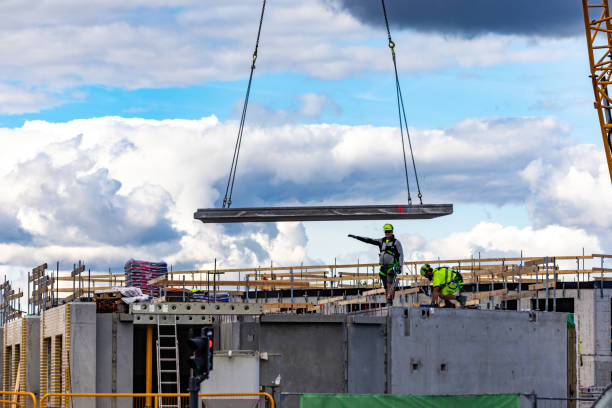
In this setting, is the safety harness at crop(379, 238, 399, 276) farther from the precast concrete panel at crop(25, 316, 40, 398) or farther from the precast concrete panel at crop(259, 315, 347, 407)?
the precast concrete panel at crop(25, 316, 40, 398)

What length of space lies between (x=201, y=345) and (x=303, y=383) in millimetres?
9013

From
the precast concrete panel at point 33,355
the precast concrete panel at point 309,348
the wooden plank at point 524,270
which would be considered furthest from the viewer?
the wooden plank at point 524,270

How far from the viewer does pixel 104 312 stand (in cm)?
2434

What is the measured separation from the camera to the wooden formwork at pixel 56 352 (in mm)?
23391

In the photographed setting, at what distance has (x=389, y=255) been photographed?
2362 cm

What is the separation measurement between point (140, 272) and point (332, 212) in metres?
14.2

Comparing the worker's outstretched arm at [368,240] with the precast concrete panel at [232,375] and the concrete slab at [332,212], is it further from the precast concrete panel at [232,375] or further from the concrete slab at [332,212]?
the precast concrete panel at [232,375]

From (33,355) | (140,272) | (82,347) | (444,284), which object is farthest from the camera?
(140,272)

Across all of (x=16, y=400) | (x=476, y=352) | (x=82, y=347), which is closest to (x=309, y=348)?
(x=476, y=352)

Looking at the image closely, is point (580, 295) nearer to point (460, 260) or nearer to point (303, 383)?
point (460, 260)

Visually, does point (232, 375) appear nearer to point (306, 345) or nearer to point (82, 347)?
point (306, 345)

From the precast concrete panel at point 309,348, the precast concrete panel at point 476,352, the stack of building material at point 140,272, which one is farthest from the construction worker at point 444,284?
the stack of building material at point 140,272

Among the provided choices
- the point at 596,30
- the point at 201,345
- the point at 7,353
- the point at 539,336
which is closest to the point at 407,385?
the point at 539,336

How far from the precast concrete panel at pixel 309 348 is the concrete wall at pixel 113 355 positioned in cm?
325
